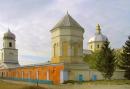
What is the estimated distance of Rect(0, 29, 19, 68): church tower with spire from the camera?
232 ft

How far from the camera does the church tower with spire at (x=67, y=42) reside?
39906 millimetres

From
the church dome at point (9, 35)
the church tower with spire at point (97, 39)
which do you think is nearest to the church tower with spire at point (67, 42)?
the church tower with spire at point (97, 39)

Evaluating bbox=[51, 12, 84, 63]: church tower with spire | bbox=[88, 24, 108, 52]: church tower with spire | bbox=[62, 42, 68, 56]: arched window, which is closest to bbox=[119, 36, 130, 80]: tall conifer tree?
bbox=[51, 12, 84, 63]: church tower with spire

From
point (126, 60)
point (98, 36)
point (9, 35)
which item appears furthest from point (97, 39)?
point (126, 60)

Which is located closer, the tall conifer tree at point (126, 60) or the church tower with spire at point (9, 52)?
the tall conifer tree at point (126, 60)

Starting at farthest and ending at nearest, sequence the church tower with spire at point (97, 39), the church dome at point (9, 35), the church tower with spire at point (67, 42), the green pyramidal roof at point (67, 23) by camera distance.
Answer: the church dome at point (9, 35) < the church tower with spire at point (97, 39) < the green pyramidal roof at point (67, 23) < the church tower with spire at point (67, 42)

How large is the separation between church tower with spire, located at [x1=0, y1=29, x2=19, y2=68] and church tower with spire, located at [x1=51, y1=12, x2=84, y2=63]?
104 feet

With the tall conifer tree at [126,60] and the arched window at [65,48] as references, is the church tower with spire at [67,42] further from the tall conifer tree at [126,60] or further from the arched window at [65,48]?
the tall conifer tree at [126,60]

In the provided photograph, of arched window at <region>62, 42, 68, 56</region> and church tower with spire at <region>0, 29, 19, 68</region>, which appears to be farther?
church tower with spire at <region>0, 29, 19, 68</region>

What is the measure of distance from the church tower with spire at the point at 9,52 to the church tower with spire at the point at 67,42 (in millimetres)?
31681

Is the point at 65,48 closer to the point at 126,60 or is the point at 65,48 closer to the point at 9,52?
the point at 126,60

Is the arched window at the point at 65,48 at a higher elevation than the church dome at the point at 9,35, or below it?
below

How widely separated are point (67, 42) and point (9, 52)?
115 ft

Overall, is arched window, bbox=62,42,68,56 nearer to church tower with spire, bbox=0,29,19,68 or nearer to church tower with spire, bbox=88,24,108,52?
church tower with spire, bbox=88,24,108,52
